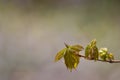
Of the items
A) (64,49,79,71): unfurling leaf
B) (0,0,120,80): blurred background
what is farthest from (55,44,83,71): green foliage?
(0,0,120,80): blurred background

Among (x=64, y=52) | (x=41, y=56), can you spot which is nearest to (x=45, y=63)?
(x=41, y=56)

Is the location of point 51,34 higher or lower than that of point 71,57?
higher

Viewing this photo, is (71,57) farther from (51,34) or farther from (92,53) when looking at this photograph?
(51,34)

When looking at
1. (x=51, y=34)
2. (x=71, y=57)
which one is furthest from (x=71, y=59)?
(x=51, y=34)

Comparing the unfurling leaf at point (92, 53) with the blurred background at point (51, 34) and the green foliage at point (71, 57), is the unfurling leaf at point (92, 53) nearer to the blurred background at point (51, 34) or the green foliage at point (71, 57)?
the green foliage at point (71, 57)

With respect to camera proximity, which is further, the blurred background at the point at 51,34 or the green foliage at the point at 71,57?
the blurred background at the point at 51,34

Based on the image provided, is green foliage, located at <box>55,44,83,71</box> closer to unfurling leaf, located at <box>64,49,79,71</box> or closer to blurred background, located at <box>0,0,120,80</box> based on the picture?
unfurling leaf, located at <box>64,49,79,71</box>

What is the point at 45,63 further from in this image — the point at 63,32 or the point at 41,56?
the point at 63,32

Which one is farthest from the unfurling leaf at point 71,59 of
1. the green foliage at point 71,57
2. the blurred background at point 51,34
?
the blurred background at point 51,34
